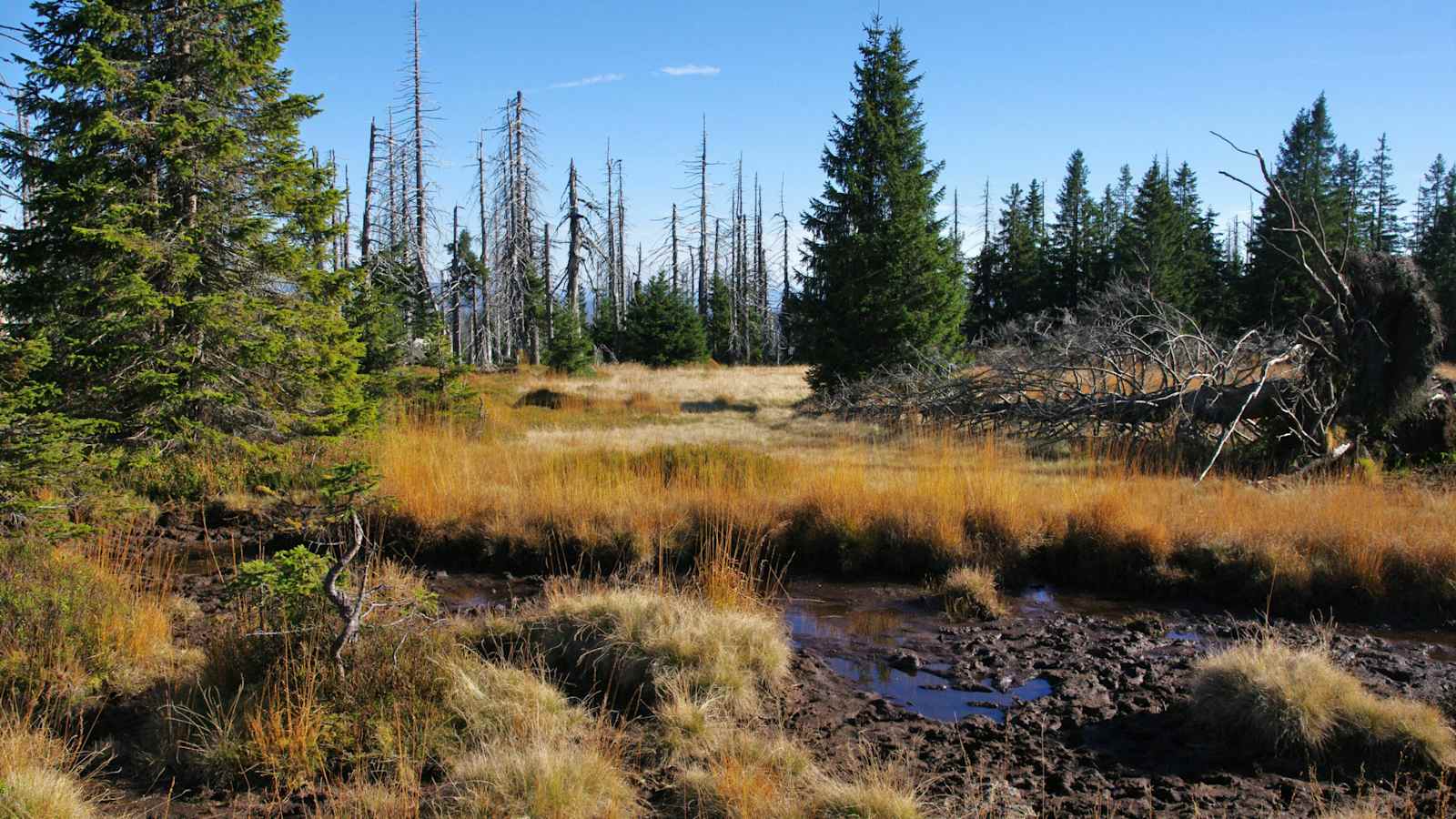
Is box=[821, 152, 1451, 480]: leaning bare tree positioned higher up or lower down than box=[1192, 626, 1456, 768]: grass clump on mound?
higher up

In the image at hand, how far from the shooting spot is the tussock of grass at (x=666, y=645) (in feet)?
16.7

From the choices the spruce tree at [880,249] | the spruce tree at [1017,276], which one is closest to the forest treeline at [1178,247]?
the spruce tree at [1017,276]

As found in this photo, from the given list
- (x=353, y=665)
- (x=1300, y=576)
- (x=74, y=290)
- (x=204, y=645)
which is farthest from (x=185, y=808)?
(x=1300, y=576)

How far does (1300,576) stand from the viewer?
705 cm

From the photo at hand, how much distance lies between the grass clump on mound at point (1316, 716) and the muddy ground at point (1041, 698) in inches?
5.5

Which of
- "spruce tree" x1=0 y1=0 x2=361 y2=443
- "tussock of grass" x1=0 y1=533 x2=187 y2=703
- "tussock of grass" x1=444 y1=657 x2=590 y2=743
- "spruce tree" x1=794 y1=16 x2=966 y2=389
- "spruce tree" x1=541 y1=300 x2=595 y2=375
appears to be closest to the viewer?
"tussock of grass" x1=444 y1=657 x2=590 y2=743

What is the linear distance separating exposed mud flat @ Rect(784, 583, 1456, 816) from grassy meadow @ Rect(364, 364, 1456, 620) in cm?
63

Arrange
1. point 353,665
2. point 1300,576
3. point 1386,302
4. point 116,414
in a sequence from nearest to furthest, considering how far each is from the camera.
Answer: point 353,665 → point 1300,576 → point 116,414 → point 1386,302

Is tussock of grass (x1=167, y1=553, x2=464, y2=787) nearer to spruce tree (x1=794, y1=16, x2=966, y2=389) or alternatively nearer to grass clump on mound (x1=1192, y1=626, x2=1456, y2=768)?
grass clump on mound (x1=1192, y1=626, x2=1456, y2=768)

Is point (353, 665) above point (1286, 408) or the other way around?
the other way around

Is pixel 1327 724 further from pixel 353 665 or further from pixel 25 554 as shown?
pixel 25 554

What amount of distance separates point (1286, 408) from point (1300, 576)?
12.1ft

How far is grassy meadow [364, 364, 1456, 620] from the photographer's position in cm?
716

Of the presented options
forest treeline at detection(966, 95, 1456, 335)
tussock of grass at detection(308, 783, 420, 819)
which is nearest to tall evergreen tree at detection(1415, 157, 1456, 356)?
forest treeline at detection(966, 95, 1456, 335)
